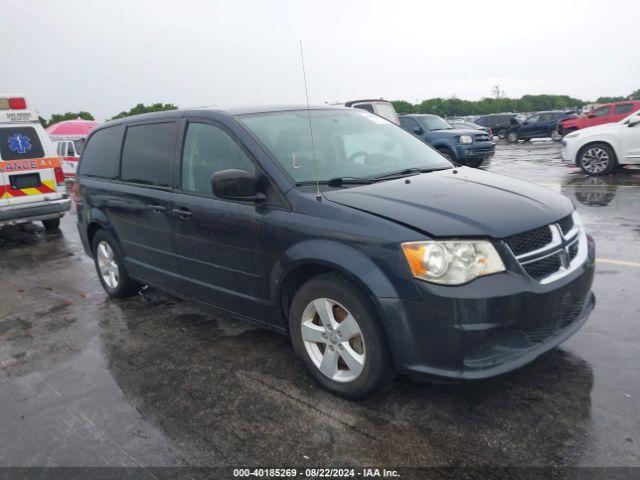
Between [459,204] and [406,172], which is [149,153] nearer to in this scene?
[406,172]

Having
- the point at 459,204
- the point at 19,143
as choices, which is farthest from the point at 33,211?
the point at 459,204

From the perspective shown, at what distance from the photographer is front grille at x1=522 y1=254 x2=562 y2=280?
2.81 m

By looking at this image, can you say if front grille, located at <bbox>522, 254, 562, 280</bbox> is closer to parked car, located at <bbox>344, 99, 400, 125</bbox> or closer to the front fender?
the front fender

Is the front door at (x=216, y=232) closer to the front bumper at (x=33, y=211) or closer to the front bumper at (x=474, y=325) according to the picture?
the front bumper at (x=474, y=325)

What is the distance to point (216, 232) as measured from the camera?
3777mm

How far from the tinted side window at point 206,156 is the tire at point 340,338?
104cm

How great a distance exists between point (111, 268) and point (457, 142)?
12.2 m

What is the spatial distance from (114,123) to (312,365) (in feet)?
11.2

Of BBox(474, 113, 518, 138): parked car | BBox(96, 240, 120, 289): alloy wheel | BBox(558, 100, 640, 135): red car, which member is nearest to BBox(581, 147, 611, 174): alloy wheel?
BBox(558, 100, 640, 135): red car

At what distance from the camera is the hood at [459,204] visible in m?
2.79

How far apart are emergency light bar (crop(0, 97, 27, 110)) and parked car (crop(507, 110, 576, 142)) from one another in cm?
2564

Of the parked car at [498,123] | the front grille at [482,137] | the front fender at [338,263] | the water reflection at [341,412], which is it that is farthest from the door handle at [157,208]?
the parked car at [498,123]

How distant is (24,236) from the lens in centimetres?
995

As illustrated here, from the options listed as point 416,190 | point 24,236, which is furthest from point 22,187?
point 416,190
